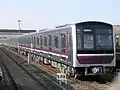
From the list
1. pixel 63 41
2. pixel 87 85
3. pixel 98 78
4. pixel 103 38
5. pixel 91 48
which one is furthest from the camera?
pixel 63 41

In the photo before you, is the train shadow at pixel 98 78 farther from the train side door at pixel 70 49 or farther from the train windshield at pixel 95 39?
the train windshield at pixel 95 39

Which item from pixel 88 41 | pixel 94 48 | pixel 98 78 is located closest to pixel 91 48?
pixel 94 48

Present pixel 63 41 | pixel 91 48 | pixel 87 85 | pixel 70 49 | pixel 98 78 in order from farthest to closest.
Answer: pixel 63 41 < pixel 98 78 < pixel 70 49 < pixel 91 48 < pixel 87 85

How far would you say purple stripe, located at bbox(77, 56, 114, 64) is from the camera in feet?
50.0

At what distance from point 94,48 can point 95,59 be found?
540 millimetres

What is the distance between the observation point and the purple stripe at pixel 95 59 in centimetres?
1524

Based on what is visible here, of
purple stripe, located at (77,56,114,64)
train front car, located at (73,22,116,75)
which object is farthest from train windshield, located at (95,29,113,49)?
purple stripe, located at (77,56,114,64)

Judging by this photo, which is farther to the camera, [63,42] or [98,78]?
[63,42]

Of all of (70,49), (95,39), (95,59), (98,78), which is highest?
(95,39)

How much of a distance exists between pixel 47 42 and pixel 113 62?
8.66 metres

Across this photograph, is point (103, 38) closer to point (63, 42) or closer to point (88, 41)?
point (88, 41)

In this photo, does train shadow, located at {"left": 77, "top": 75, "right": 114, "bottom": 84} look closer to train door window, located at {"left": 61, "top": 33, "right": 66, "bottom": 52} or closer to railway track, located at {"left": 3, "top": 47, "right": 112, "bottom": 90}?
railway track, located at {"left": 3, "top": 47, "right": 112, "bottom": 90}

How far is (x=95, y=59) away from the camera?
50.6 ft

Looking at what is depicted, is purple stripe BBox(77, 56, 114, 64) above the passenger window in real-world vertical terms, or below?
below
